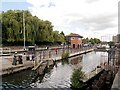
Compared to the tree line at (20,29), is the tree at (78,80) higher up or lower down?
lower down

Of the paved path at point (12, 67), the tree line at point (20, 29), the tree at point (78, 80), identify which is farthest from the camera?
the tree line at point (20, 29)

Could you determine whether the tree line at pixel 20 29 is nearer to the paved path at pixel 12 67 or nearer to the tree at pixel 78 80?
the paved path at pixel 12 67

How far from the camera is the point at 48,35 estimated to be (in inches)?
2680

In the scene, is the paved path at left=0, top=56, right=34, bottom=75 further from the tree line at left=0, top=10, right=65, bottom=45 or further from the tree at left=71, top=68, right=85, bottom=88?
the tree line at left=0, top=10, right=65, bottom=45

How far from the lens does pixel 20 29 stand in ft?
185

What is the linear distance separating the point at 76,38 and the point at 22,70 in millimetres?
61354

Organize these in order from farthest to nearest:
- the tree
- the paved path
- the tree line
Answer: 1. the tree line
2. the paved path
3. the tree

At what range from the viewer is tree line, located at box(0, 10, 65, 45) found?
5412 centimetres

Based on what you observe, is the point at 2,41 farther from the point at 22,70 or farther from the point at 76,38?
the point at 76,38

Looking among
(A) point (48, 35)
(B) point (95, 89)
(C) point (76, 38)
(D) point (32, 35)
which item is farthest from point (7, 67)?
(C) point (76, 38)

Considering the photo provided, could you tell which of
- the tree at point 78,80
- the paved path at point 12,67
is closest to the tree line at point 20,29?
the paved path at point 12,67

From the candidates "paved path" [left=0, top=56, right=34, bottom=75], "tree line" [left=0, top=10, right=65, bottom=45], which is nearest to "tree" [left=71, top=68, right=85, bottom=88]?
"paved path" [left=0, top=56, right=34, bottom=75]

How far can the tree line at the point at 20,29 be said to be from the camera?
54.1m

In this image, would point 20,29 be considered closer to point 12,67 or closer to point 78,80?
point 12,67
